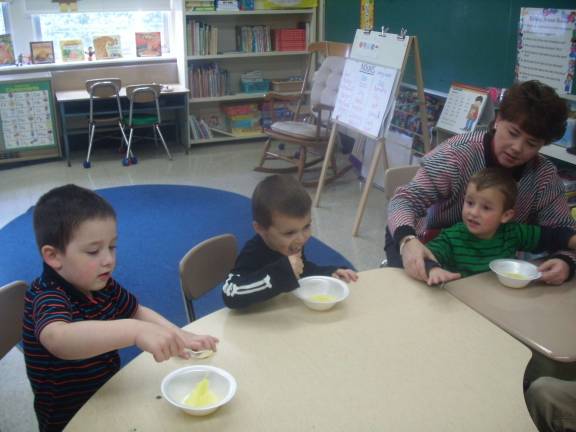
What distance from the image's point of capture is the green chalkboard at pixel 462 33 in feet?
10.9

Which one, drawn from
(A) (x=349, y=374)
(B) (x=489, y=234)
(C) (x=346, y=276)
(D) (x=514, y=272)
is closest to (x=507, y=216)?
(B) (x=489, y=234)

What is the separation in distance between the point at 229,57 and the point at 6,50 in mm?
2033

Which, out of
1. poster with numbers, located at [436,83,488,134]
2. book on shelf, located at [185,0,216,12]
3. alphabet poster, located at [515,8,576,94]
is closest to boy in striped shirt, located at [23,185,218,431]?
alphabet poster, located at [515,8,576,94]

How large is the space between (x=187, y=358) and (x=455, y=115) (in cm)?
294

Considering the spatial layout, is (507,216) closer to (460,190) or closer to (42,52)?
(460,190)

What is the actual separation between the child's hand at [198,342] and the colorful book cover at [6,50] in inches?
185

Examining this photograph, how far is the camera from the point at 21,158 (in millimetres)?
4996

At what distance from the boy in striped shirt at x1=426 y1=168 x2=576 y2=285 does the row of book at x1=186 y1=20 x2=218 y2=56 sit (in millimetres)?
4265

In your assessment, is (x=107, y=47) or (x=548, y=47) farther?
(x=107, y=47)

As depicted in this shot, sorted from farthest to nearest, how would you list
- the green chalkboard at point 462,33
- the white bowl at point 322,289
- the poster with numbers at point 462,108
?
the poster with numbers at point 462,108 → the green chalkboard at point 462,33 → the white bowl at point 322,289

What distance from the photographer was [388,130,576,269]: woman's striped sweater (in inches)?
69.2

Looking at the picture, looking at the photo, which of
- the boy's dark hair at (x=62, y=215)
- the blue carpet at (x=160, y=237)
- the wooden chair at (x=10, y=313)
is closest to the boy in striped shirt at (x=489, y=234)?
the boy's dark hair at (x=62, y=215)

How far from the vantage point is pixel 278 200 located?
4.74 feet

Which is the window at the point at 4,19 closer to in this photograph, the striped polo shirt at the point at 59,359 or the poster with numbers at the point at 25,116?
the poster with numbers at the point at 25,116
